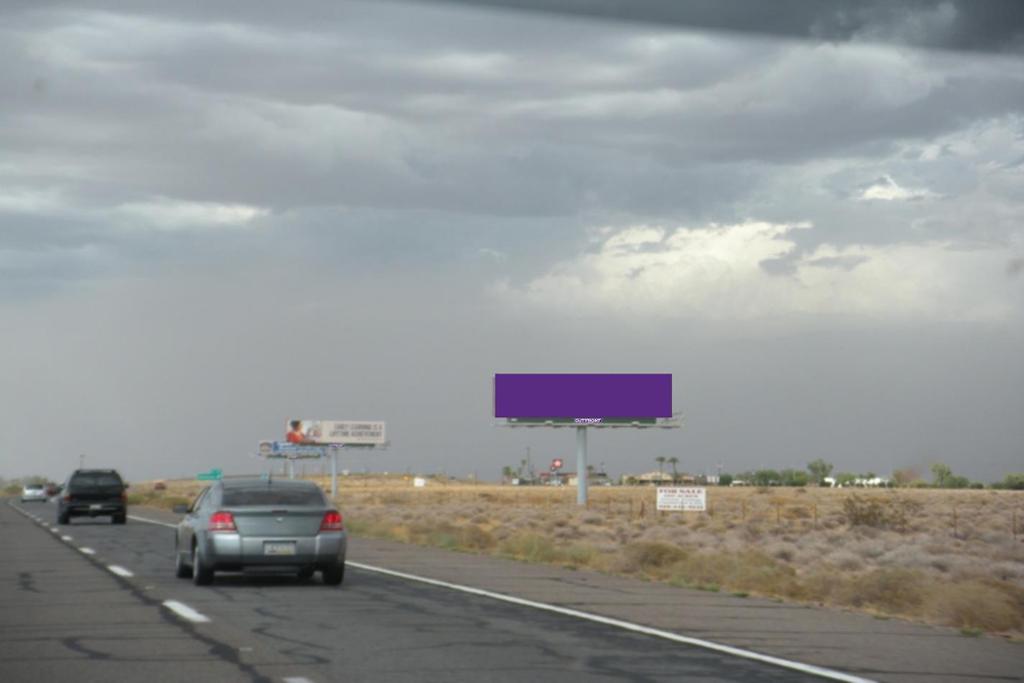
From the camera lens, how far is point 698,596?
20.4 metres

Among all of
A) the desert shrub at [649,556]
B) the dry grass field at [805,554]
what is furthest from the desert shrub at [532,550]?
the desert shrub at [649,556]

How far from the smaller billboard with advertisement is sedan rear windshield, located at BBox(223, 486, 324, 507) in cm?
12855

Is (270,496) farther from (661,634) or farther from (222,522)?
(661,634)

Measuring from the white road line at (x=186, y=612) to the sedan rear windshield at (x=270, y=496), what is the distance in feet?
8.71

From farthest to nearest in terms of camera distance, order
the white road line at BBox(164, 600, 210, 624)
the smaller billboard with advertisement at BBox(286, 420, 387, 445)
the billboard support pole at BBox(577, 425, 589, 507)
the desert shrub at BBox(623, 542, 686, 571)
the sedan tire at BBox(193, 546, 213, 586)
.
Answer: the smaller billboard with advertisement at BBox(286, 420, 387, 445), the billboard support pole at BBox(577, 425, 589, 507), the desert shrub at BBox(623, 542, 686, 571), the sedan tire at BBox(193, 546, 213, 586), the white road line at BBox(164, 600, 210, 624)

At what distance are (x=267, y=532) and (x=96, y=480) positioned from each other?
3060 centimetres

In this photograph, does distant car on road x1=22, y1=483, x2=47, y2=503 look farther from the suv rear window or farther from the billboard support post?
the suv rear window

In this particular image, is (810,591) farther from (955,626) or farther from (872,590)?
(955,626)

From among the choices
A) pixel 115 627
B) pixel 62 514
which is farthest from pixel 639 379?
pixel 115 627

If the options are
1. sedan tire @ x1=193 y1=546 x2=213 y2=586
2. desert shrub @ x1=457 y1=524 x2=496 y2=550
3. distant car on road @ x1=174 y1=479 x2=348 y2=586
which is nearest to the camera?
distant car on road @ x1=174 y1=479 x2=348 y2=586

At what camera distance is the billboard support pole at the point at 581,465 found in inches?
3644

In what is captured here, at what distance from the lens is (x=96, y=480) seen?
48594 millimetres

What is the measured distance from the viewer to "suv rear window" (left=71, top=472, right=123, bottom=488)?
158 ft

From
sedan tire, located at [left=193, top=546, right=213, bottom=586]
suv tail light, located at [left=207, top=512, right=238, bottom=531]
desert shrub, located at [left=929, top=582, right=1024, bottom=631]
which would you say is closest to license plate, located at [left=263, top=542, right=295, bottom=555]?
suv tail light, located at [left=207, top=512, right=238, bottom=531]
